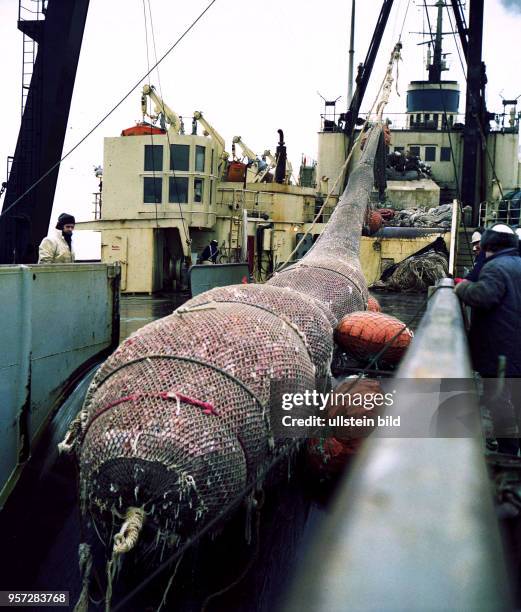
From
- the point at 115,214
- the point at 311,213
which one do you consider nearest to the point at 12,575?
the point at 115,214

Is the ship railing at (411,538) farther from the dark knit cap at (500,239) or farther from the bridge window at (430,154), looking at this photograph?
the bridge window at (430,154)

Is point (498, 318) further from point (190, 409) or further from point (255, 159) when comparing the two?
point (255, 159)

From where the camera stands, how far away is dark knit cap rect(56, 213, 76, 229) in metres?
7.02

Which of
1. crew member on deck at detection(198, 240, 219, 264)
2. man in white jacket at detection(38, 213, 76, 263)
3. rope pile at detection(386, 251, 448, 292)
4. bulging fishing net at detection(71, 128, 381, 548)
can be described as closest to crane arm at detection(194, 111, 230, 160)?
crew member on deck at detection(198, 240, 219, 264)

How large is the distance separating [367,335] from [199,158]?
11717mm

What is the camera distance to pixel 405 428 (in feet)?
4.82

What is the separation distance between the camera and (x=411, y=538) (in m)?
0.91

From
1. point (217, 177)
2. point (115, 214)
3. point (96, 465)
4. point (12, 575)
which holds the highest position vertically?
point (217, 177)

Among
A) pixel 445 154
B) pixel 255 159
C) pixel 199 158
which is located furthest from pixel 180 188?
pixel 445 154

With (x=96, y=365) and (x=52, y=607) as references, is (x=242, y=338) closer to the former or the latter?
(x=52, y=607)

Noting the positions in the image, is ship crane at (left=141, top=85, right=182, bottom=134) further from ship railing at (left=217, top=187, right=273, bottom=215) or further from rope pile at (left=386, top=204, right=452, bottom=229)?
rope pile at (left=386, top=204, right=452, bottom=229)

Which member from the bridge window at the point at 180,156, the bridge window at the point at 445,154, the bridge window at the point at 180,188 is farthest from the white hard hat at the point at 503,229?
the bridge window at the point at 445,154

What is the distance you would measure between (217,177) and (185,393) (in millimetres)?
14071

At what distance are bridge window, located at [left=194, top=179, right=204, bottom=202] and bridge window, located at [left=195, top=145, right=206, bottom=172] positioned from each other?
28 cm
